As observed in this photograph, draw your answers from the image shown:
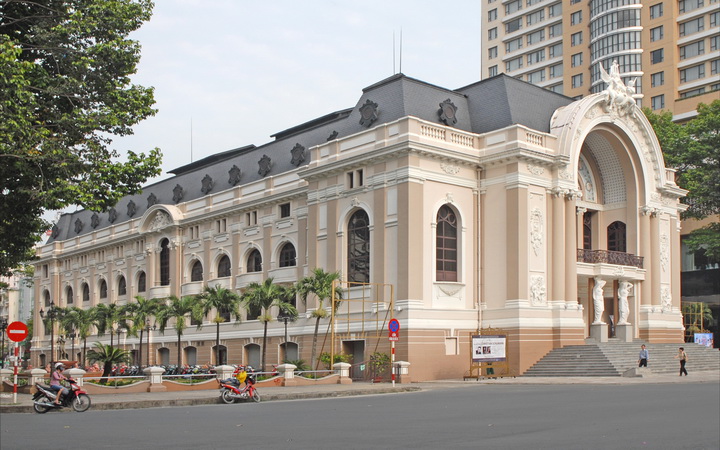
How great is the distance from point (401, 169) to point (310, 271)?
916 centimetres

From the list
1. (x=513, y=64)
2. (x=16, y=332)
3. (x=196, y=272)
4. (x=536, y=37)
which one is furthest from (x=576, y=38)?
(x=16, y=332)

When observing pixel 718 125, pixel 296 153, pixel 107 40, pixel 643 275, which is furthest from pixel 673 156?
pixel 107 40

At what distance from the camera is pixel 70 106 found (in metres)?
26.5

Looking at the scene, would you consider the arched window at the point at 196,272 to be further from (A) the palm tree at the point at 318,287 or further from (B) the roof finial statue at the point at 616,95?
(B) the roof finial statue at the point at 616,95

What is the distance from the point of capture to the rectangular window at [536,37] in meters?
106

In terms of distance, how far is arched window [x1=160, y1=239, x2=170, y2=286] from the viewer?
65750 mm

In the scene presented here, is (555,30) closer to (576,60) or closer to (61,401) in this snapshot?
(576,60)

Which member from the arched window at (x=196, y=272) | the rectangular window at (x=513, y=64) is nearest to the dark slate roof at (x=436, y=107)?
the arched window at (x=196, y=272)

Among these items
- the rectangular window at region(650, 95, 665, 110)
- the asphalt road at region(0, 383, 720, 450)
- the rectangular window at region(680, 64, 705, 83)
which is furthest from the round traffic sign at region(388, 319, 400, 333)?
the rectangular window at region(680, 64, 705, 83)

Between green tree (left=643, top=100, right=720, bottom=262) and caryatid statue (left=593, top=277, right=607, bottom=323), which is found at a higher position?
green tree (left=643, top=100, right=720, bottom=262)

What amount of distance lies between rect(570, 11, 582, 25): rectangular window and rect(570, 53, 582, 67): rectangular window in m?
3.67

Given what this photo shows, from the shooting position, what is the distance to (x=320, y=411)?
21828 millimetres

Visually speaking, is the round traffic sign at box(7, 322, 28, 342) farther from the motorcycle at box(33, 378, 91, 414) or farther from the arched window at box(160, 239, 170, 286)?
the arched window at box(160, 239, 170, 286)

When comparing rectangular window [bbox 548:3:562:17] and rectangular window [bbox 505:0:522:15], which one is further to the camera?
rectangular window [bbox 505:0:522:15]
